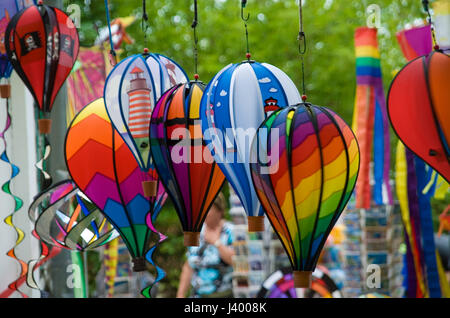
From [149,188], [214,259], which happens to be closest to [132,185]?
[149,188]

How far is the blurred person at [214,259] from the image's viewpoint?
9.95 ft

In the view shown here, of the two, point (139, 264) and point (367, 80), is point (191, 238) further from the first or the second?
point (367, 80)

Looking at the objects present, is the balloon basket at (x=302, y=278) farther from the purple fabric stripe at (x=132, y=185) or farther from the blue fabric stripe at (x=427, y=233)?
the blue fabric stripe at (x=427, y=233)

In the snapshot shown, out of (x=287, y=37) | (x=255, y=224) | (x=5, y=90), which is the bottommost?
(x=255, y=224)

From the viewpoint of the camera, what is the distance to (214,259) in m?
3.09

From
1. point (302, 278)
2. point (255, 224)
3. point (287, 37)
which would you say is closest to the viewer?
point (302, 278)

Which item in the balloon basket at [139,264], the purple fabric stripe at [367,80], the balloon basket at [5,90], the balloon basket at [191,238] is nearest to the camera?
the balloon basket at [191,238]

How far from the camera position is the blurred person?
3031 millimetres

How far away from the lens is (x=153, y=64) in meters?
1.75

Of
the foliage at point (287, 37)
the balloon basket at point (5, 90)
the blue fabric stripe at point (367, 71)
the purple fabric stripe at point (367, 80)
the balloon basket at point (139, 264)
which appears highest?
the foliage at point (287, 37)

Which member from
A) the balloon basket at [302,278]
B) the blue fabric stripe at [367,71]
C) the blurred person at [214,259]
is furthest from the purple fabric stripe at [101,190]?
the blue fabric stripe at [367,71]
